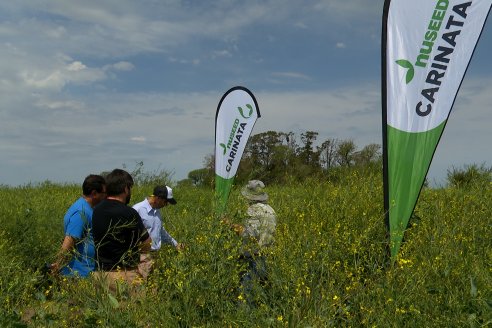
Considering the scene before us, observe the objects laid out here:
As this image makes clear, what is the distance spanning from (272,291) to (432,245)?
1.89m

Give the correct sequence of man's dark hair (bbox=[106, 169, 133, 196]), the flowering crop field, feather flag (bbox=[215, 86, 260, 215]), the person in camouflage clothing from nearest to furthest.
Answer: the flowering crop field
the person in camouflage clothing
man's dark hair (bbox=[106, 169, 133, 196])
feather flag (bbox=[215, 86, 260, 215])

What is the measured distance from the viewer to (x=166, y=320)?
4105 mm

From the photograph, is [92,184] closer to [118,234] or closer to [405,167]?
[118,234]

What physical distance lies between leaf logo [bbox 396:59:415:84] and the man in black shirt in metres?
3.03

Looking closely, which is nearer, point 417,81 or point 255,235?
point 417,81

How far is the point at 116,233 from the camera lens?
5.07m

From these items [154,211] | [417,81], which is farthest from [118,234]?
[417,81]

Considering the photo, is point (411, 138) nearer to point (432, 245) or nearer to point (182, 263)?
point (432, 245)

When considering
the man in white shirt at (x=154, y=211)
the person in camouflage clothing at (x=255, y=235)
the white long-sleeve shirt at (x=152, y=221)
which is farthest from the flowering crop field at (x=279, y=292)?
the white long-sleeve shirt at (x=152, y=221)

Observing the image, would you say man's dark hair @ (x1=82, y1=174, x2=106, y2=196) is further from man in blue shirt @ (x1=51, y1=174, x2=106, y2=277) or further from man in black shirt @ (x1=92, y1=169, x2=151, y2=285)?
man in black shirt @ (x1=92, y1=169, x2=151, y2=285)

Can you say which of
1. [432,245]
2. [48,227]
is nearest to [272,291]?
[432,245]

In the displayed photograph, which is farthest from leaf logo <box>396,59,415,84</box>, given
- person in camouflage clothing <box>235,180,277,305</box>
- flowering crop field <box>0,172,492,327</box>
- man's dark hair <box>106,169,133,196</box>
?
man's dark hair <box>106,169,133,196</box>

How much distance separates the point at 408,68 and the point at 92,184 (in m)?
3.59

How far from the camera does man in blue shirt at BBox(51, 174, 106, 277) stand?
5355 mm
